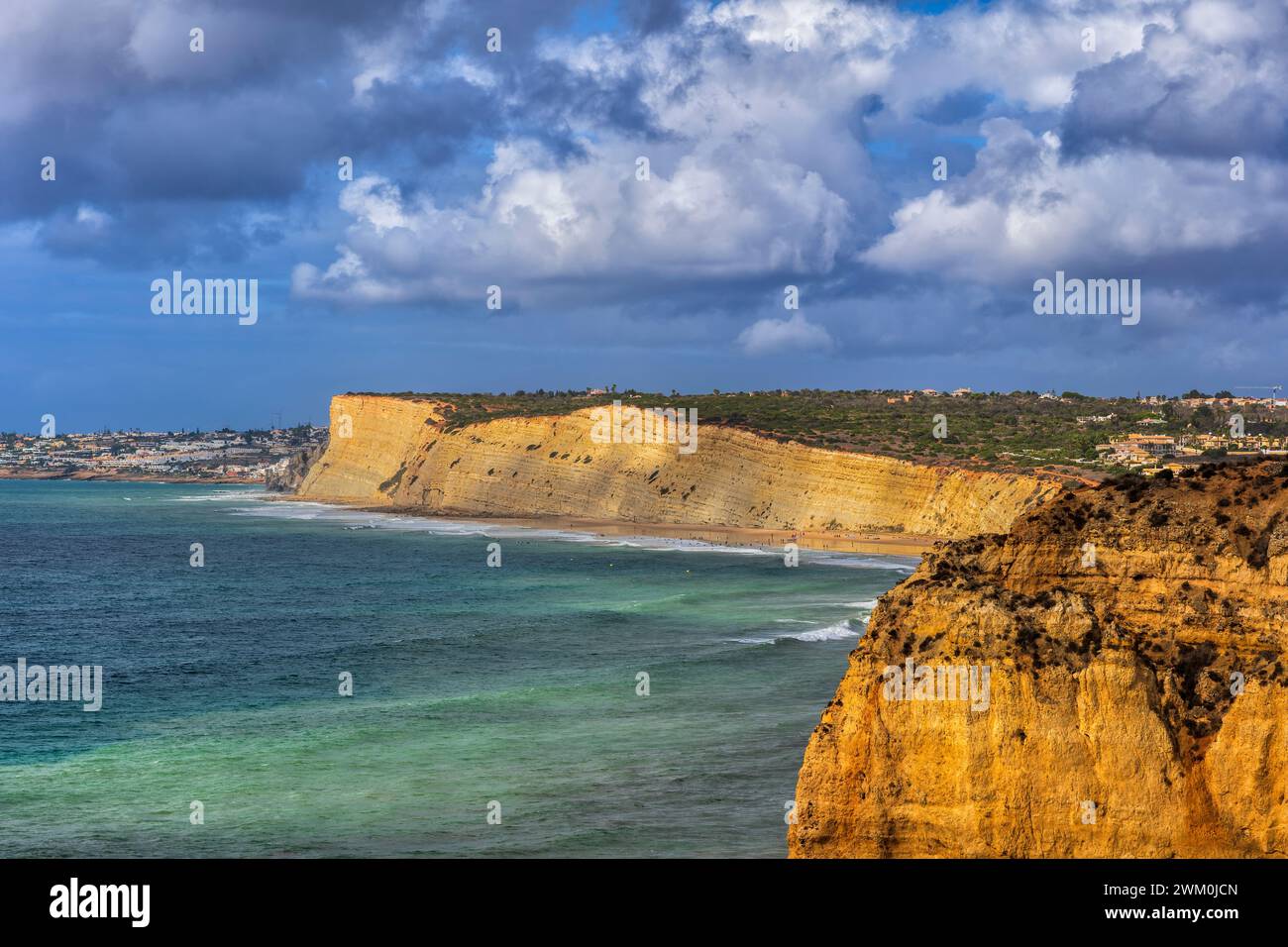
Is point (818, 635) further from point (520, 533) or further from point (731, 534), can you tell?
point (520, 533)

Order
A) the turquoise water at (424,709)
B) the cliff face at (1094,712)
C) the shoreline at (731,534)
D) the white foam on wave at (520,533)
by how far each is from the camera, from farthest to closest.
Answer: the shoreline at (731,534) → the white foam on wave at (520,533) → the turquoise water at (424,709) → the cliff face at (1094,712)

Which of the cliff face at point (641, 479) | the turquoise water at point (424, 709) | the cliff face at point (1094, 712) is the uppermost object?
the cliff face at point (641, 479)

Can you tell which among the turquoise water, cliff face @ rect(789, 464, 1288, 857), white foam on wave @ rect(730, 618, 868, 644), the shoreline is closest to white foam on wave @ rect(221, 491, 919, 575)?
the shoreline

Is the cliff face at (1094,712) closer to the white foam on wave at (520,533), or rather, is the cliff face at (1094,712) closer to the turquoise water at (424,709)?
the turquoise water at (424,709)

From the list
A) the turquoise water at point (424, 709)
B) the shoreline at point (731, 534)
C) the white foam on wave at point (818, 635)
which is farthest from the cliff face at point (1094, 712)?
the shoreline at point (731, 534)

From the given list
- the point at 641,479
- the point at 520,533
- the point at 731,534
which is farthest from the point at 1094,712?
the point at 641,479
